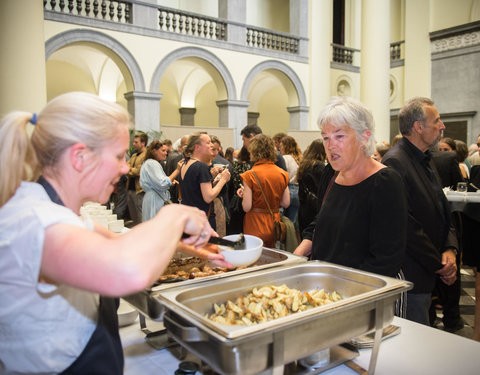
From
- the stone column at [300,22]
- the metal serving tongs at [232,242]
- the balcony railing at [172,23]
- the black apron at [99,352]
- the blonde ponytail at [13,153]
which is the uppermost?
the stone column at [300,22]

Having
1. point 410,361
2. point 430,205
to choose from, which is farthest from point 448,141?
point 410,361

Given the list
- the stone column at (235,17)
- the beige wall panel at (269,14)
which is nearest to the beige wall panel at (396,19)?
the beige wall panel at (269,14)

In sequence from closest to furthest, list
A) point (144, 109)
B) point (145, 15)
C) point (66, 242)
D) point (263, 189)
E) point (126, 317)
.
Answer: point (66, 242) → point (126, 317) → point (263, 189) → point (145, 15) → point (144, 109)

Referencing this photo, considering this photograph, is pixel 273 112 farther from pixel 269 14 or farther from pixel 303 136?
pixel 303 136

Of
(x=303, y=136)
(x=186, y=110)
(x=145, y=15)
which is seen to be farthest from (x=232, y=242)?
(x=186, y=110)

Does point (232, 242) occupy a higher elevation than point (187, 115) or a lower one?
lower

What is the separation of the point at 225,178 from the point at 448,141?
381cm

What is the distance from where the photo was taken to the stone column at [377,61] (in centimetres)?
1326

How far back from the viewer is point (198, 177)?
13.2 ft

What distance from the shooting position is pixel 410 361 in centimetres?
141

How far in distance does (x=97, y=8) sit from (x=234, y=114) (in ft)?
14.6

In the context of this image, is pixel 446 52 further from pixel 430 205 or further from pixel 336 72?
pixel 430 205

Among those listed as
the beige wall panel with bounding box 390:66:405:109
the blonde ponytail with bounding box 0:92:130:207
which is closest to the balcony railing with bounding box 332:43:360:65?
the beige wall panel with bounding box 390:66:405:109

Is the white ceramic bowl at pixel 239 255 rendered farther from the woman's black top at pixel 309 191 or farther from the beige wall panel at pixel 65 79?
the beige wall panel at pixel 65 79
